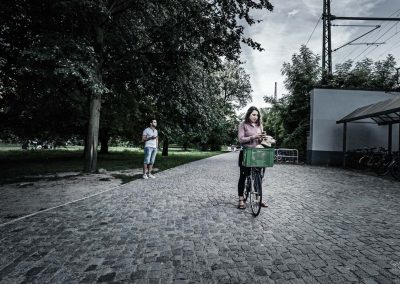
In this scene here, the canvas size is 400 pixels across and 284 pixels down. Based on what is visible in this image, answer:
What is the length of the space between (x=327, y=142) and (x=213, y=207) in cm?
1462

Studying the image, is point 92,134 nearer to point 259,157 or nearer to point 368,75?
point 259,157

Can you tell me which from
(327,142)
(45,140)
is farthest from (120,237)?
(45,140)

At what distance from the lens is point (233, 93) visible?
5247 centimetres

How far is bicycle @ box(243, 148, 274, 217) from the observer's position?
5.28m

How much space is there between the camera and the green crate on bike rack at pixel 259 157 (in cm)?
528

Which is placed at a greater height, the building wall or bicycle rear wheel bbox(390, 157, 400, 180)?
the building wall

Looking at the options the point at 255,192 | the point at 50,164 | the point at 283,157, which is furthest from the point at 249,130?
the point at 283,157

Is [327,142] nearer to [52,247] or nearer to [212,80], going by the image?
[212,80]

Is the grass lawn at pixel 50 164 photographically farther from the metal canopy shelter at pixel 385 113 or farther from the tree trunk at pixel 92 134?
the metal canopy shelter at pixel 385 113

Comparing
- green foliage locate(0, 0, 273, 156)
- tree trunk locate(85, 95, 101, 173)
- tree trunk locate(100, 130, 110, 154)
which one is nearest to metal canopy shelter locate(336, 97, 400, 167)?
green foliage locate(0, 0, 273, 156)

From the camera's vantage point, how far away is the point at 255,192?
568cm

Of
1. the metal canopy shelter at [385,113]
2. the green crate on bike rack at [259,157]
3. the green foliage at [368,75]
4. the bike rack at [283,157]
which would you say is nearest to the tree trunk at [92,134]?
the green crate on bike rack at [259,157]

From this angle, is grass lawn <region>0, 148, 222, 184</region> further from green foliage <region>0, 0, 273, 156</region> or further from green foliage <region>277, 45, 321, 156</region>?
green foliage <region>277, 45, 321, 156</region>

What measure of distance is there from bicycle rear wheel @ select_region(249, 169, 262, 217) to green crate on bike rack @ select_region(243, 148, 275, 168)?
0.42 meters
